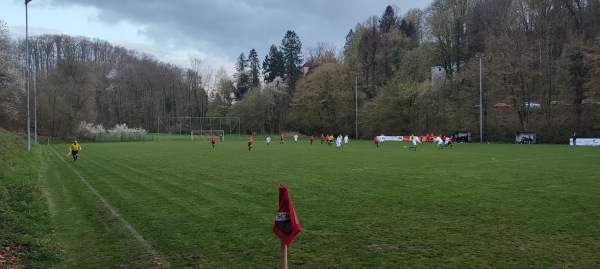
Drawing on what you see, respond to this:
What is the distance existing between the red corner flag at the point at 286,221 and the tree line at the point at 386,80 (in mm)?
36866

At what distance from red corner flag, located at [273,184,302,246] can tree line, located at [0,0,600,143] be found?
121 ft

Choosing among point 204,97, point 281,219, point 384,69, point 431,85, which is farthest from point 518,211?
point 204,97

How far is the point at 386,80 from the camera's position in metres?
70.9

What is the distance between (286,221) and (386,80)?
225 ft

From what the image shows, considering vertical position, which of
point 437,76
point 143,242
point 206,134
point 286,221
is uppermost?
point 437,76

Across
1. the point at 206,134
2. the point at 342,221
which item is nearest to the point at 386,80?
the point at 206,134

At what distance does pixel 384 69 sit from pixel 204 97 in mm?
44006

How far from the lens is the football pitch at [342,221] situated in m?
6.25

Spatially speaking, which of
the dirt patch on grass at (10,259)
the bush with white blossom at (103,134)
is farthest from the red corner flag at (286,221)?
the bush with white blossom at (103,134)

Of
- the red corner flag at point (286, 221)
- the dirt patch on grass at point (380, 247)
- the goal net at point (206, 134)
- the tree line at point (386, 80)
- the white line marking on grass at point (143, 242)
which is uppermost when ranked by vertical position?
the tree line at point (386, 80)

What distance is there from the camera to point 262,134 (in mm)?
84438

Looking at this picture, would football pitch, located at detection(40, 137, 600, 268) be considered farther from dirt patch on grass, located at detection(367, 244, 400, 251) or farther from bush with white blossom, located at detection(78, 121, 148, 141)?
bush with white blossom, located at detection(78, 121, 148, 141)

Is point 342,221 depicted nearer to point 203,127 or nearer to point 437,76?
point 437,76

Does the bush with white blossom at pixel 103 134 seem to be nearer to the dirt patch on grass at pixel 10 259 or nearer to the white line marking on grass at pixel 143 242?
the white line marking on grass at pixel 143 242
